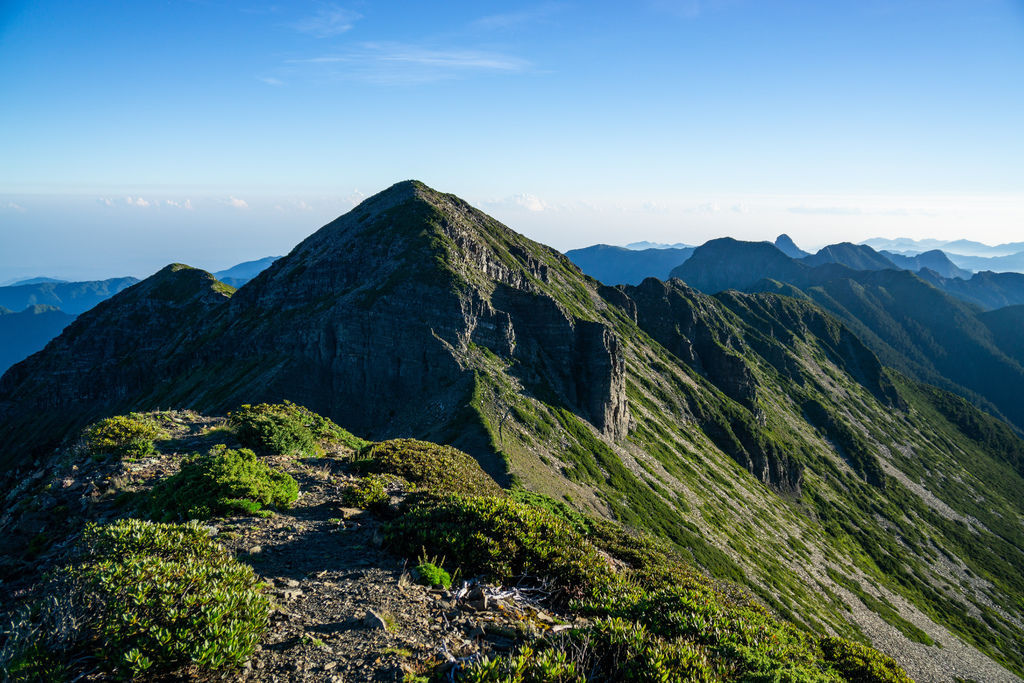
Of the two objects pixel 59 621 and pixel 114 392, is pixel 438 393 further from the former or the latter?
pixel 114 392

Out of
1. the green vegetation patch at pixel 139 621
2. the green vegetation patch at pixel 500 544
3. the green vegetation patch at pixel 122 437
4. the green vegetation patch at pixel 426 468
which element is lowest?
the green vegetation patch at pixel 426 468

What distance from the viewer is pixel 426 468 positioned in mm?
25781

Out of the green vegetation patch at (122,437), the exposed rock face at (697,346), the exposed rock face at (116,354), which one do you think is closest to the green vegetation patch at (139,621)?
the green vegetation patch at (122,437)

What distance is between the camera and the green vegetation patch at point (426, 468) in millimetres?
24270

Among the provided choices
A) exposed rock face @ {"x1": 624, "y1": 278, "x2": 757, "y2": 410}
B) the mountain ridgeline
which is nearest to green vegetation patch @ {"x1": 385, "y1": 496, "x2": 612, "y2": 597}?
the mountain ridgeline

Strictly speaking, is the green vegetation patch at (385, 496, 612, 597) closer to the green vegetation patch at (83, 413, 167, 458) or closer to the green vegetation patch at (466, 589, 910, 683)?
the green vegetation patch at (466, 589, 910, 683)

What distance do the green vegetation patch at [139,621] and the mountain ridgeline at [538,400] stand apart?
146ft

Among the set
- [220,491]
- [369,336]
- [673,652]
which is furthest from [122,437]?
[369,336]

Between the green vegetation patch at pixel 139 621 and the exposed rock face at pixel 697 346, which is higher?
the green vegetation patch at pixel 139 621

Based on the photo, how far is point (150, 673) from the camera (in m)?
8.82

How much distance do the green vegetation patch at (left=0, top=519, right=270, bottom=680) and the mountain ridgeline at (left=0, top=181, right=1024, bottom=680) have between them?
1754 inches

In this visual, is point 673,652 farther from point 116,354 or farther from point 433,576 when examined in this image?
point 116,354

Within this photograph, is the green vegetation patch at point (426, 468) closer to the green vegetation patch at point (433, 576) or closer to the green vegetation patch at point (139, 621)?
the green vegetation patch at point (433, 576)

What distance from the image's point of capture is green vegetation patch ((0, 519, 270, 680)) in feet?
28.4
